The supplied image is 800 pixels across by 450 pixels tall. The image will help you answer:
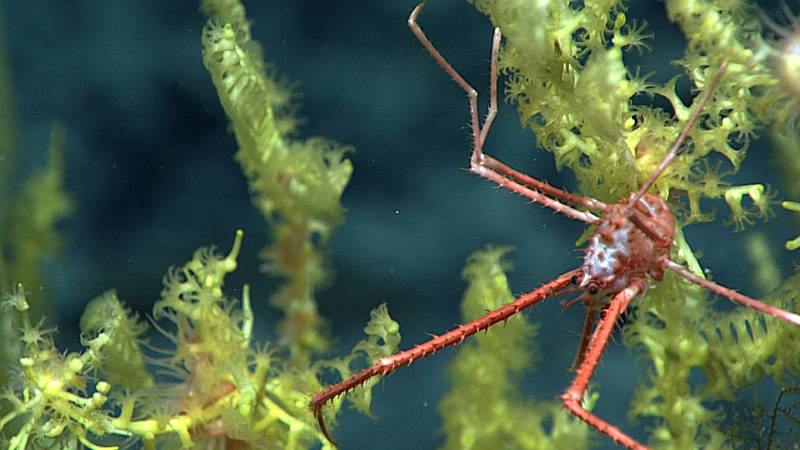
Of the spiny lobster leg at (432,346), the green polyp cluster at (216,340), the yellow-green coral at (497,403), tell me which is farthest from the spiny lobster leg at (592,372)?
the yellow-green coral at (497,403)

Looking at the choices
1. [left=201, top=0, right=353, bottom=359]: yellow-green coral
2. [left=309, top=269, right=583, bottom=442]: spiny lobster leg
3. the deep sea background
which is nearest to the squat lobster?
[left=309, top=269, right=583, bottom=442]: spiny lobster leg

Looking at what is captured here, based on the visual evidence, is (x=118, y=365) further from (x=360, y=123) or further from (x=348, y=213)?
(x=360, y=123)

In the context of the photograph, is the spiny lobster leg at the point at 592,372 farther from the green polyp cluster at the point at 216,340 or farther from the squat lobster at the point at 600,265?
the green polyp cluster at the point at 216,340

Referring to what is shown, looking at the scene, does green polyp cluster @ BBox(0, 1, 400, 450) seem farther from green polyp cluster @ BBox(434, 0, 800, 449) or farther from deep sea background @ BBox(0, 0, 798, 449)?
green polyp cluster @ BBox(434, 0, 800, 449)

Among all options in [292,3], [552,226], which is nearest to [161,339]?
[292,3]

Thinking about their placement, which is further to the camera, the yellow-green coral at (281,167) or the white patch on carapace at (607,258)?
the yellow-green coral at (281,167)

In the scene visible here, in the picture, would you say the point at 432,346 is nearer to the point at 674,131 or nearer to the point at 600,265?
the point at 600,265
